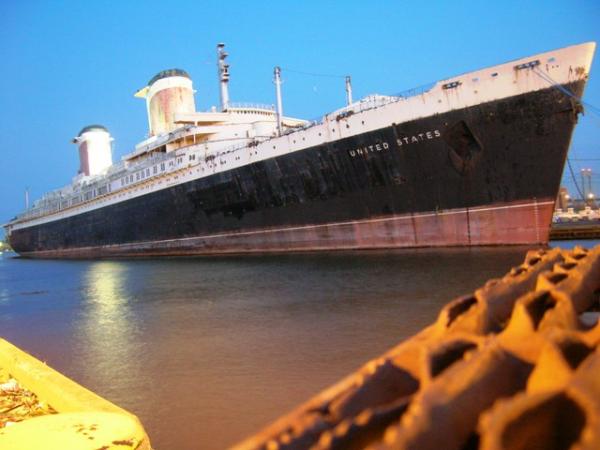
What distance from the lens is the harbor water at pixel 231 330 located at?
159 inches

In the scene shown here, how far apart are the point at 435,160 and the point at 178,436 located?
13332mm

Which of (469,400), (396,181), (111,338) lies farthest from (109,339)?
(396,181)

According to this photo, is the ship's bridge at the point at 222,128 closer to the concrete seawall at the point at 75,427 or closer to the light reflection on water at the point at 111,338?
the light reflection on water at the point at 111,338

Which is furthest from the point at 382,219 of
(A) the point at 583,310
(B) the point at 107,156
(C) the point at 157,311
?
(B) the point at 107,156

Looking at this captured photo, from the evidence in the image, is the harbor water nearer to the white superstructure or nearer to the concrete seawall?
the concrete seawall

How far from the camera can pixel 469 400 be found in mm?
1087

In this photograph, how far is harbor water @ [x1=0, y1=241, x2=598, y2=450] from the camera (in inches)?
159

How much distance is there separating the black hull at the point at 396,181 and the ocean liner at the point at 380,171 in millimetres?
37

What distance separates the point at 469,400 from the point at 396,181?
15279mm

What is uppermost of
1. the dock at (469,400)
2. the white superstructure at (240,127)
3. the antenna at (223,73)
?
the antenna at (223,73)

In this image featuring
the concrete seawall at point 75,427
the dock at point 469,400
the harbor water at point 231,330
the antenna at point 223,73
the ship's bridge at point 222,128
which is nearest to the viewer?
the dock at point 469,400

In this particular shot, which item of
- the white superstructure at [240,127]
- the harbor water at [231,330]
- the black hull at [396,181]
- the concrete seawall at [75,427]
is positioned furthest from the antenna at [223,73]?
the concrete seawall at [75,427]

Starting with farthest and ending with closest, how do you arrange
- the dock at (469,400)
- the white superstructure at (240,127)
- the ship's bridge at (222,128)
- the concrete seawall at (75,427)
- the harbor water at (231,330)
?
the ship's bridge at (222,128) < the white superstructure at (240,127) < the harbor water at (231,330) < the concrete seawall at (75,427) < the dock at (469,400)

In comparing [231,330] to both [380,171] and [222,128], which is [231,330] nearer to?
[380,171]
